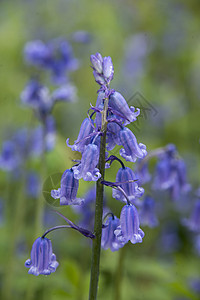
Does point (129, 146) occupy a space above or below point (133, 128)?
below

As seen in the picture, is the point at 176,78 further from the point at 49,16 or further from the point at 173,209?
the point at 173,209

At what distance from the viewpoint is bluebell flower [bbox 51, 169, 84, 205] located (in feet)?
5.56

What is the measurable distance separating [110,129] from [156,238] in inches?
142

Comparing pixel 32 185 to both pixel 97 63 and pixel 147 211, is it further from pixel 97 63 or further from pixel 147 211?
pixel 97 63

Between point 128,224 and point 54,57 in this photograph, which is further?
point 54,57

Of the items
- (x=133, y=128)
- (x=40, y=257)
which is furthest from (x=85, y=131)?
(x=133, y=128)

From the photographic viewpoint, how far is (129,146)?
5.48 feet

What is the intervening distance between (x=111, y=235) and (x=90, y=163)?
1.41ft

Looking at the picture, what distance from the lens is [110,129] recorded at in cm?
171

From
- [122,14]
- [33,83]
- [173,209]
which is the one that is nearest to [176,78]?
[122,14]

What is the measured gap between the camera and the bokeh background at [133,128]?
379 centimetres

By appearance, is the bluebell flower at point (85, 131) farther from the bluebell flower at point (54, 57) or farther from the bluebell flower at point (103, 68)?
the bluebell flower at point (54, 57)

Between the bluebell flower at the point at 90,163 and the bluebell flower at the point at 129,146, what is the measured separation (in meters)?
0.12

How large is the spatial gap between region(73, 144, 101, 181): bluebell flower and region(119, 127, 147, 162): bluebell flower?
0.39 ft
